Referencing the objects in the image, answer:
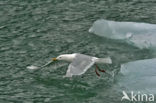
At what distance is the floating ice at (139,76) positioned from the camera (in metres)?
7.98

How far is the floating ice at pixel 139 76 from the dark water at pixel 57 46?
0.24 metres

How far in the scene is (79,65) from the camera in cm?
829

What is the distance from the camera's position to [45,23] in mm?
11367

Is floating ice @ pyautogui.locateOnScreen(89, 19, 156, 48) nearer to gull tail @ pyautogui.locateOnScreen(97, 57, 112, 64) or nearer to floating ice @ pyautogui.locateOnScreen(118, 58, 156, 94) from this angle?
floating ice @ pyautogui.locateOnScreen(118, 58, 156, 94)

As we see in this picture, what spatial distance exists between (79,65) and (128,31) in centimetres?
244

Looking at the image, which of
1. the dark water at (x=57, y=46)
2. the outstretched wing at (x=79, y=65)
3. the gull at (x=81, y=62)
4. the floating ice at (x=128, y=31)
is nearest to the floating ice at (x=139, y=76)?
the dark water at (x=57, y=46)

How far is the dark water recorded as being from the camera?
8.12 m

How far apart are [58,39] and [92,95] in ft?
9.06

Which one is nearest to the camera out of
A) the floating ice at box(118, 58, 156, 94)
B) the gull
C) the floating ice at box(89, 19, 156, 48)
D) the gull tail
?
the floating ice at box(118, 58, 156, 94)

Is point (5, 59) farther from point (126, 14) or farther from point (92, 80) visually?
point (126, 14)

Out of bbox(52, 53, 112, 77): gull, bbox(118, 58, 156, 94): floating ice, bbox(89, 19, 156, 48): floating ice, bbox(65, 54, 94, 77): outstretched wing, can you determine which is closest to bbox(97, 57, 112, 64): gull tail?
bbox(52, 53, 112, 77): gull

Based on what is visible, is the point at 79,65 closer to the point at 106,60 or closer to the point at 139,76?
the point at 106,60

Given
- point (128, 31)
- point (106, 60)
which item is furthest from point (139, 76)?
point (128, 31)

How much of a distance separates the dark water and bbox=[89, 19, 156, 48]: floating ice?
197 millimetres
